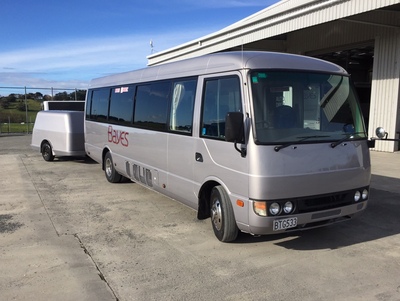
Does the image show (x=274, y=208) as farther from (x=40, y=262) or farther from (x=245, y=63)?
(x=40, y=262)

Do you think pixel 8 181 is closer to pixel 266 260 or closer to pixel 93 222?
pixel 93 222

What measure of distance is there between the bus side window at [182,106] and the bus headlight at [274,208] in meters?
1.75

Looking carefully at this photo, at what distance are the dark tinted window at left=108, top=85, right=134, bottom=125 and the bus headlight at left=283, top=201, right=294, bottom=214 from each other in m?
4.16

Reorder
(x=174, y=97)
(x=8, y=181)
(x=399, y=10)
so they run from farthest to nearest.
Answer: (x=399, y=10)
(x=8, y=181)
(x=174, y=97)

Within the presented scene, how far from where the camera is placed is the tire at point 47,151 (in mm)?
12499

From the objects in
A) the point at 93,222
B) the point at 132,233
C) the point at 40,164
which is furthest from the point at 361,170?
the point at 40,164

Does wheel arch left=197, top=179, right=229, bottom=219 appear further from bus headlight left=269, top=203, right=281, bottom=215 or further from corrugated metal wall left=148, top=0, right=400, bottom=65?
corrugated metal wall left=148, top=0, right=400, bottom=65

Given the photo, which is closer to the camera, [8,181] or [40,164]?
[8,181]

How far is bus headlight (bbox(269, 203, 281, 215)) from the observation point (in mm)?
4202

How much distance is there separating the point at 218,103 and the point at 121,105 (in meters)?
3.72

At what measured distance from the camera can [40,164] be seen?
12.0m

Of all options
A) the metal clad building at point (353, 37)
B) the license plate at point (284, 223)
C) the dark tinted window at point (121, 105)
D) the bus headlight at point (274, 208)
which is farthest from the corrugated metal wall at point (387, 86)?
the bus headlight at point (274, 208)

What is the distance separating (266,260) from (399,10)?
38.9 feet

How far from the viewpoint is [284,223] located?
4254 mm
